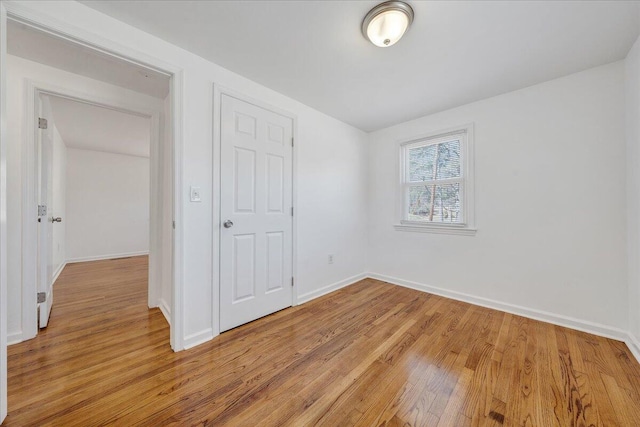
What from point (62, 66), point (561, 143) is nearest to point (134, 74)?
point (62, 66)

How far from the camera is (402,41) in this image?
5.67ft

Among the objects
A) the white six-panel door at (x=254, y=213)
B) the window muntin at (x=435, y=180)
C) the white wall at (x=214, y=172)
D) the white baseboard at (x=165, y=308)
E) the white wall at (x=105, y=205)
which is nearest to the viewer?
the white wall at (x=214, y=172)

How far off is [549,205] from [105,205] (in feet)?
24.6

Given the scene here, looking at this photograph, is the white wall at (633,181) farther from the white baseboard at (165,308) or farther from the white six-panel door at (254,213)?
the white baseboard at (165,308)

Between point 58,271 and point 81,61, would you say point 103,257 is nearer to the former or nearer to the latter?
point 58,271

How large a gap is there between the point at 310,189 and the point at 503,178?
2075 millimetres

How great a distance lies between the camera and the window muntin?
113 inches

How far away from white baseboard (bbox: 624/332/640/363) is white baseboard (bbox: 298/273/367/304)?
2.48 metres

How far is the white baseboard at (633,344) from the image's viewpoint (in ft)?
5.56

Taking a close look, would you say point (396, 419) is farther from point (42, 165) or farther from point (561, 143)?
point (42, 165)

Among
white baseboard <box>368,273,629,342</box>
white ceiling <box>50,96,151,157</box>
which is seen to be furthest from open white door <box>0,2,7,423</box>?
white baseboard <box>368,273,629,342</box>

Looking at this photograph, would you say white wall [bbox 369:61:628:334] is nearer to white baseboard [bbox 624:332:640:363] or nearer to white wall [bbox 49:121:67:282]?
white baseboard [bbox 624:332:640:363]

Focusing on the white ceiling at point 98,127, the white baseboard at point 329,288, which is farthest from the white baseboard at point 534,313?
the white ceiling at point 98,127

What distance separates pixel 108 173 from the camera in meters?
5.24
